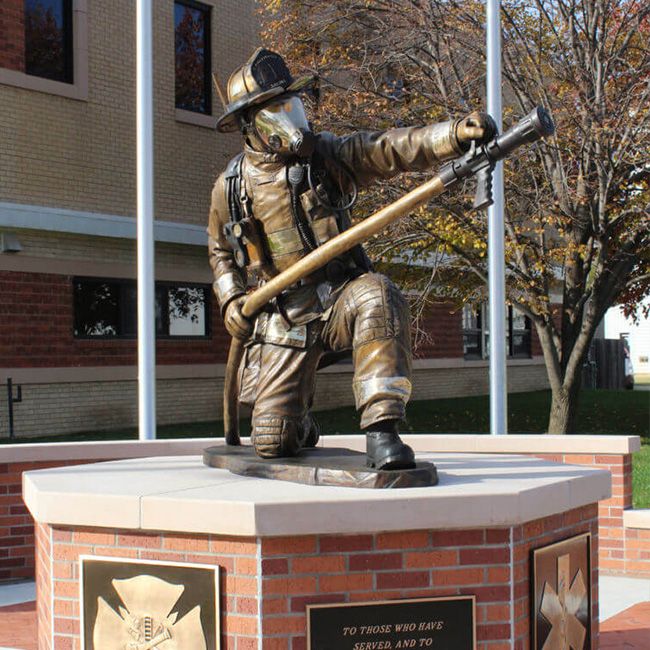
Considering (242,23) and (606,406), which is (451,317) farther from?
(242,23)

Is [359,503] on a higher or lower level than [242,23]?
lower

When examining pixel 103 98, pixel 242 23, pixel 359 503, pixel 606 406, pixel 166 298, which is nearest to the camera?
pixel 359 503

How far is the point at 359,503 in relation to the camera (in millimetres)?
3939

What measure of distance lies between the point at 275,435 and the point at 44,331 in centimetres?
1055

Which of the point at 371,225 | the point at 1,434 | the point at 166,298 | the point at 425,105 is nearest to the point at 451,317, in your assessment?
the point at 166,298

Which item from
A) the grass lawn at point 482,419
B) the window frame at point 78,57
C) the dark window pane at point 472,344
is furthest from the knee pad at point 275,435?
the dark window pane at point 472,344

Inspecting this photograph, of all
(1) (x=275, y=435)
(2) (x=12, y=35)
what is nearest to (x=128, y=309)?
(2) (x=12, y=35)

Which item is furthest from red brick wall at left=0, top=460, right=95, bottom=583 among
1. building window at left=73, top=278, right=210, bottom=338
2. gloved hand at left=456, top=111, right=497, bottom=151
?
building window at left=73, top=278, right=210, bottom=338

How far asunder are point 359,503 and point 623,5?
39.0 feet

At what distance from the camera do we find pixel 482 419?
61.3 ft

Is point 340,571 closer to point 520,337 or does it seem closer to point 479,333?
point 479,333

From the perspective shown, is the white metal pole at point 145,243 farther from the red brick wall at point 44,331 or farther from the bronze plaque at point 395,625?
the red brick wall at point 44,331

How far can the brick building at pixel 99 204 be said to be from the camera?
14461 millimetres

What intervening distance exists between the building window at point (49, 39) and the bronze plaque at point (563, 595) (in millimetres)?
12442
